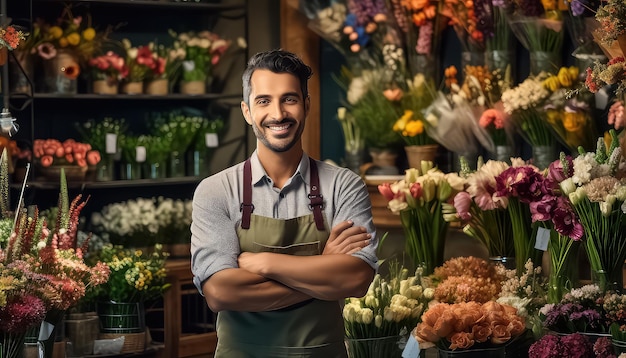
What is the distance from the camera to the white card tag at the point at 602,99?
5230 millimetres

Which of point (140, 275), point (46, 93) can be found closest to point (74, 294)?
point (140, 275)

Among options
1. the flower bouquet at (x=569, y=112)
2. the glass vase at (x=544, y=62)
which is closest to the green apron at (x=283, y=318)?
the flower bouquet at (x=569, y=112)

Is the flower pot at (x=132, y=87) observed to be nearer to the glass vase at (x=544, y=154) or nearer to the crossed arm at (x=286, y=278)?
the glass vase at (x=544, y=154)

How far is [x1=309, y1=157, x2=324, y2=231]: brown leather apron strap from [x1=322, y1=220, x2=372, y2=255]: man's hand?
3cm

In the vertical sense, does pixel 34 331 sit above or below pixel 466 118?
below

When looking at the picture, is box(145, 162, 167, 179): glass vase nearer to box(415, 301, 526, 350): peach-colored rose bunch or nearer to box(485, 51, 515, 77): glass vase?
box(485, 51, 515, 77): glass vase

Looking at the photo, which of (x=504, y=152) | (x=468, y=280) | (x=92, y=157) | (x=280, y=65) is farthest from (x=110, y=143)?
(x=280, y=65)

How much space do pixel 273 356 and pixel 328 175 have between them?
39 centimetres

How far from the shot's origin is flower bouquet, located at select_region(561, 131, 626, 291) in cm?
363

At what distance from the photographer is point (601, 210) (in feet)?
12.0

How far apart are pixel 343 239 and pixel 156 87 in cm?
455

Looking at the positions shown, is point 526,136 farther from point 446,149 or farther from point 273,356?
point 273,356

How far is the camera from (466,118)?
227 inches

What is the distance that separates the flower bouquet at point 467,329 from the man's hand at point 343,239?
2.43ft
